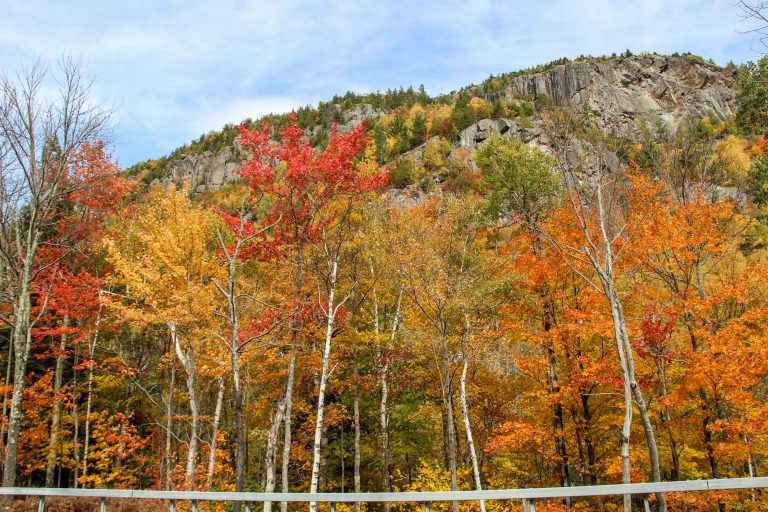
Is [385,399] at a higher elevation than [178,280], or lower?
lower

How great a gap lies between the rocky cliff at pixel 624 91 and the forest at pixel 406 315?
71057 millimetres

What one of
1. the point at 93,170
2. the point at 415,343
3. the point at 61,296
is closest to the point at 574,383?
the point at 415,343

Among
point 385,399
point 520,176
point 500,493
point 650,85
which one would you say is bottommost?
point 500,493

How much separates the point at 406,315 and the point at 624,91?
91628mm

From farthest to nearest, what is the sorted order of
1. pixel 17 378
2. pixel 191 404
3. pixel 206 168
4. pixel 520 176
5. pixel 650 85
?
1. pixel 206 168
2. pixel 650 85
3. pixel 520 176
4. pixel 191 404
5. pixel 17 378

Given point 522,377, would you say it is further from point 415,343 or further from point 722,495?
point 722,495

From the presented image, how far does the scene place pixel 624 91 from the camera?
8662 centimetres

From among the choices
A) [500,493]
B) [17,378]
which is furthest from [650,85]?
[17,378]

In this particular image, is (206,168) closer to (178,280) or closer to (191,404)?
(178,280)

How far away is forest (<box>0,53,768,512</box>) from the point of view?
11148 mm

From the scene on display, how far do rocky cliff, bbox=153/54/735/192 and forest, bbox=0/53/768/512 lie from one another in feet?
233

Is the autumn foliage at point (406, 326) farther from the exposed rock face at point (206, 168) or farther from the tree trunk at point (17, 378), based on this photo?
the exposed rock face at point (206, 168)

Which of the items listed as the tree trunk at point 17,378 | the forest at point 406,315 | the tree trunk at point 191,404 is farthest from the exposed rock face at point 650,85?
the tree trunk at point 17,378

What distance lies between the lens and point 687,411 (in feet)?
45.4
